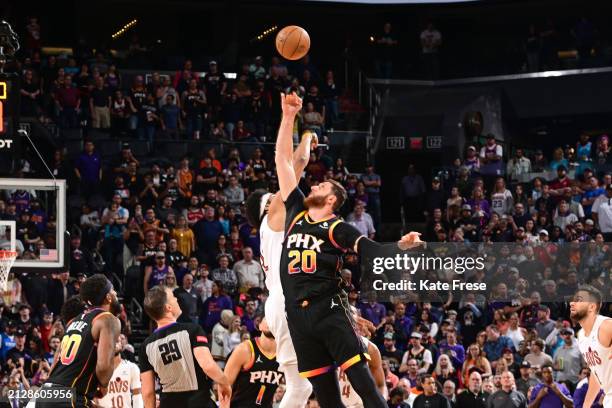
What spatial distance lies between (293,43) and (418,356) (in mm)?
9428

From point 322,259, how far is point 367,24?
25.3 meters

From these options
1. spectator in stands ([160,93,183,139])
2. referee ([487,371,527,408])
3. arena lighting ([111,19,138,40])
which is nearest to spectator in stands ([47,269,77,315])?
spectator in stands ([160,93,183,139])

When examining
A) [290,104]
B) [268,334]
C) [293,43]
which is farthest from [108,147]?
[290,104]

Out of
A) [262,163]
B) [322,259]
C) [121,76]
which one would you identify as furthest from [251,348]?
[121,76]

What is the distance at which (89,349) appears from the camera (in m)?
9.27

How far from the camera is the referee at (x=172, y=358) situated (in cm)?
984

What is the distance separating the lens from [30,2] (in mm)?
30469

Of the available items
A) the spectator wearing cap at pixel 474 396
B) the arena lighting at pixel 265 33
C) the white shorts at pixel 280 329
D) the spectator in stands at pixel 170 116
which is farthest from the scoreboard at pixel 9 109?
the arena lighting at pixel 265 33

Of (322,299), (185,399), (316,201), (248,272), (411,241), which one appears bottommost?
(185,399)

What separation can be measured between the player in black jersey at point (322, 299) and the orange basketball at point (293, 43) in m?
2.03

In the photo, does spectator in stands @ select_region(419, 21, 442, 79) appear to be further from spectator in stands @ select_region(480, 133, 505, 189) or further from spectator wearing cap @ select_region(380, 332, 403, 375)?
spectator wearing cap @ select_region(380, 332, 403, 375)

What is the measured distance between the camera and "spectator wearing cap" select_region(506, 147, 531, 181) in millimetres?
25734

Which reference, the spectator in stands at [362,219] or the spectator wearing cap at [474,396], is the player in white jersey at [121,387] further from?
the spectator in stands at [362,219]

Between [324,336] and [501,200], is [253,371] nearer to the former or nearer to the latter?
[324,336]
